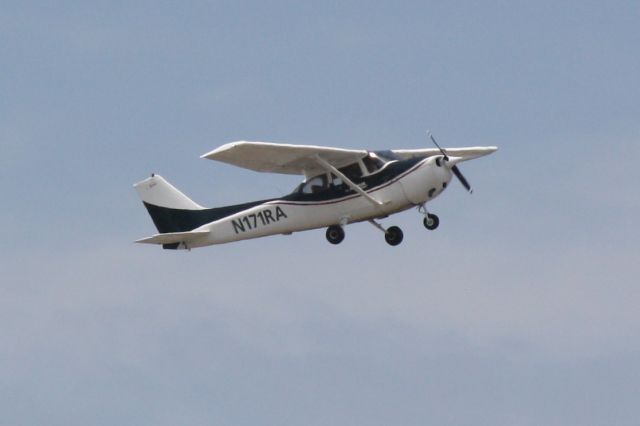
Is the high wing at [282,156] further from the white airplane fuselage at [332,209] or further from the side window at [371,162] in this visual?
the white airplane fuselage at [332,209]

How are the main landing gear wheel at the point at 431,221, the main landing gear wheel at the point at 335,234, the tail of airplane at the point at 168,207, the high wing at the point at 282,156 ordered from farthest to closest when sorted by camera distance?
the tail of airplane at the point at 168,207 → the main landing gear wheel at the point at 335,234 → the main landing gear wheel at the point at 431,221 → the high wing at the point at 282,156

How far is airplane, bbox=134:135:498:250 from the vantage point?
111ft

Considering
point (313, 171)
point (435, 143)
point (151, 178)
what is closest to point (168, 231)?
point (151, 178)

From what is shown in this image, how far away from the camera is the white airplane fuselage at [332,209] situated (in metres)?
33.7

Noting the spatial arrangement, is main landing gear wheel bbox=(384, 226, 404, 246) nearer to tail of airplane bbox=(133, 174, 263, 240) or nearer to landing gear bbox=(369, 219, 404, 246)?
landing gear bbox=(369, 219, 404, 246)

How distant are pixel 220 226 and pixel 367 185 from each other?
4001 mm

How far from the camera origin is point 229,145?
33156 millimetres

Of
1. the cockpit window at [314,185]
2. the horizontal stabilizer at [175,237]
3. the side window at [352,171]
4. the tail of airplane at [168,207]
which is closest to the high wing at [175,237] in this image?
the horizontal stabilizer at [175,237]

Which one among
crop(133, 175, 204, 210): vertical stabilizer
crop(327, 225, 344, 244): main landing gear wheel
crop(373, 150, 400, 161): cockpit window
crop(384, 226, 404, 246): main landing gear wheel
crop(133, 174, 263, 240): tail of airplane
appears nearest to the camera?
crop(373, 150, 400, 161): cockpit window

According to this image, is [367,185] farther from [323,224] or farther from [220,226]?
[220,226]

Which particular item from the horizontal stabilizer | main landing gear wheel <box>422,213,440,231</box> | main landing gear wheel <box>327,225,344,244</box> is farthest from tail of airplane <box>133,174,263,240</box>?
main landing gear wheel <box>422,213,440,231</box>

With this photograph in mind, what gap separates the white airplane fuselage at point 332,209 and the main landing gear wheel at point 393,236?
1.10m

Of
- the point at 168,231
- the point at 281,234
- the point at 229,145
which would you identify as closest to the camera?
the point at 229,145

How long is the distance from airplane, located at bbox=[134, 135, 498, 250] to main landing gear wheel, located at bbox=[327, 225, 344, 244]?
0.9 inches
